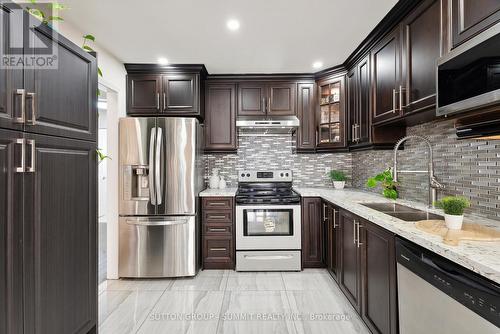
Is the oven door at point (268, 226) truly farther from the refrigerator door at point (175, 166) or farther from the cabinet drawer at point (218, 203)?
the refrigerator door at point (175, 166)

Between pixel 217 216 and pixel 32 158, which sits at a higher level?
pixel 32 158

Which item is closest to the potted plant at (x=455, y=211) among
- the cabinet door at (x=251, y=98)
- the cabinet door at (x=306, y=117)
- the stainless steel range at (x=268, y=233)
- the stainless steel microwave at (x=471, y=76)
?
the stainless steel microwave at (x=471, y=76)

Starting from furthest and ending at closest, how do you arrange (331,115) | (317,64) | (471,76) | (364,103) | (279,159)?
(279,159) → (331,115) → (317,64) → (364,103) → (471,76)

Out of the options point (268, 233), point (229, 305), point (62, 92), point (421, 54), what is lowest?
point (229, 305)

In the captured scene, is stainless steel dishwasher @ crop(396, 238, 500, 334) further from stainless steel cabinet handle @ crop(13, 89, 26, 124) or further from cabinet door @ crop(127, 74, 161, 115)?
cabinet door @ crop(127, 74, 161, 115)

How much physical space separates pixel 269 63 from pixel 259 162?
1365 mm

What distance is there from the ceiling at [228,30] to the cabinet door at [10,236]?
A: 61.9 inches

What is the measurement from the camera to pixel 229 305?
90.3 inches

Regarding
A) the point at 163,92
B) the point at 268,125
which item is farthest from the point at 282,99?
the point at 163,92

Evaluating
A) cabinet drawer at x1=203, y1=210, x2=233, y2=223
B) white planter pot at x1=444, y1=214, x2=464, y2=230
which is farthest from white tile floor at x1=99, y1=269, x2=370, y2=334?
white planter pot at x1=444, y1=214, x2=464, y2=230

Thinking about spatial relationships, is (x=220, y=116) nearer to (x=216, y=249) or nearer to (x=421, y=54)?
(x=216, y=249)

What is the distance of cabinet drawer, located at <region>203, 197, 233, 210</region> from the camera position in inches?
120

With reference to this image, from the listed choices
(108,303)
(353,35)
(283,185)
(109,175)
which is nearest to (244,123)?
(283,185)

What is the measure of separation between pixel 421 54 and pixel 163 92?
2703 millimetres
